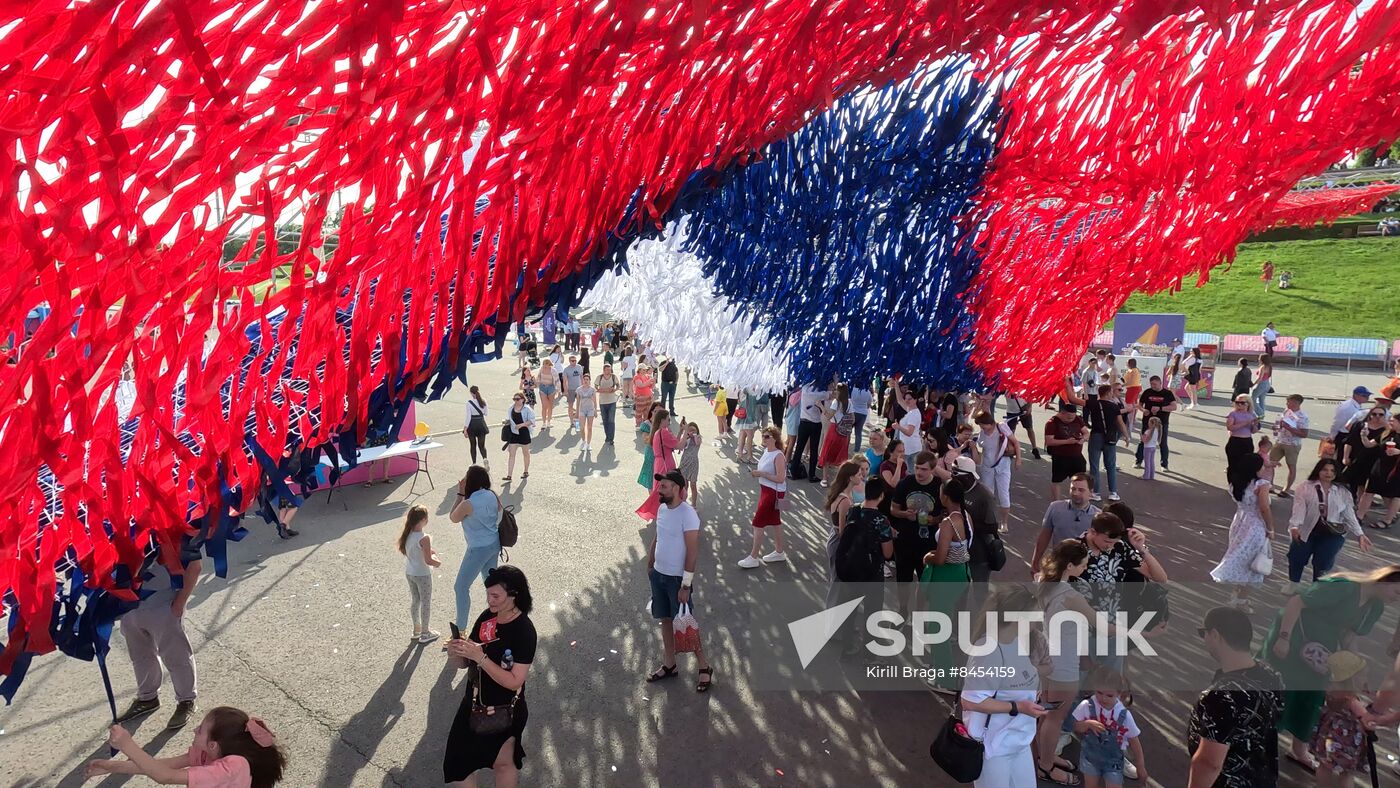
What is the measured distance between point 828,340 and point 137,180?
625 centimetres

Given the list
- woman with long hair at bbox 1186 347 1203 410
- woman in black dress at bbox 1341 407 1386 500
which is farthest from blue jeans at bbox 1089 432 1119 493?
woman with long hair at bbox 1186 347 1203 410

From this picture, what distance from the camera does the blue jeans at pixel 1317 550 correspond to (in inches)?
221

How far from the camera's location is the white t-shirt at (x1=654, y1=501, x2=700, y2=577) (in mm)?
4668

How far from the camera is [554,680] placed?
15.7 feet

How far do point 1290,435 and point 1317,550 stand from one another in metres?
4.08

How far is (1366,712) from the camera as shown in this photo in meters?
3.37

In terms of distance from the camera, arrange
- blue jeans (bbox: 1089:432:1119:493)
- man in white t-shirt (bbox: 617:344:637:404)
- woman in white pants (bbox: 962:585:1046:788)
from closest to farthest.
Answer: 1. woman in white pants (bbox: 962:585:1046:788)
2. blue jeans (bbox: 1089:432:1119:493)
3. man in white t-shirt (bbox: 617:344:637:404)

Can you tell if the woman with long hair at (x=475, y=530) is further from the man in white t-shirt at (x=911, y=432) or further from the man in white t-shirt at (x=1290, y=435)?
the man in white t-shirt at (x=1290, y=435)

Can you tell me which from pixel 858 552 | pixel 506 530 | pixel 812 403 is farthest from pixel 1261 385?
pixel 506 530

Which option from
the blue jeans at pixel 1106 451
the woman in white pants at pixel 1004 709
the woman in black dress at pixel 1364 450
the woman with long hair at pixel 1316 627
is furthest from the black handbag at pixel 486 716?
the woman in black dress at pixel 1364 450

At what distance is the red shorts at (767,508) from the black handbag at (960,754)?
338cm

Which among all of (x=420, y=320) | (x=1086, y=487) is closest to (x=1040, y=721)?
(x=1086, y=487)

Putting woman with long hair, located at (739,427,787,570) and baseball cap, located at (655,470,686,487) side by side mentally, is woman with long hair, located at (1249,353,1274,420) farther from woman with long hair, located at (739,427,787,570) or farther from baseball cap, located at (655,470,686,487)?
baseball cap, located at (655,470,686,487)

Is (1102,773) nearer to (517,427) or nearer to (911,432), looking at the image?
(911,432)
